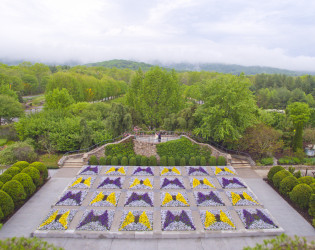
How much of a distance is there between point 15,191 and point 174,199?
10379 mm

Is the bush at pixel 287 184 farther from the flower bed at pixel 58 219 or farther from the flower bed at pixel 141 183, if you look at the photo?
the flower bed at pixel 58 219

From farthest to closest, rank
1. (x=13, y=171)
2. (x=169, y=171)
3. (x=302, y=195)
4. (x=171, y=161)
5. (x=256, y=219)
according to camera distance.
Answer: (x=171, y=161), (x=169, y=171), (x=13, y=171), (x=302, y=195), (x=256, y=219)

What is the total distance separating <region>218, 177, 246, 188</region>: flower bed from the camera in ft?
50.1

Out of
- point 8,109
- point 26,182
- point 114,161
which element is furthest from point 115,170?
point 8,109

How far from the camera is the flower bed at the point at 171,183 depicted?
15023 millimetres

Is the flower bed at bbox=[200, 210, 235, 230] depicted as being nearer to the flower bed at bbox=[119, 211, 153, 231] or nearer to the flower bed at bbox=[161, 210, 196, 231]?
the flower bed at bbox=[161, 210, 196, 231]

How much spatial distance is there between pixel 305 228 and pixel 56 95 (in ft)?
109

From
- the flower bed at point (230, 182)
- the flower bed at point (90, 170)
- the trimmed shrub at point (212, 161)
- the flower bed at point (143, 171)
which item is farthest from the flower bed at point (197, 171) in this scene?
the flower bed at point (90, 170)

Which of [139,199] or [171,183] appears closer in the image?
[139,199]

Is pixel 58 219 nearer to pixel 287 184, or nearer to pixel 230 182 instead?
pixel 230 182

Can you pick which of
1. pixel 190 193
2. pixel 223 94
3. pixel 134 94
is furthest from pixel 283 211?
pixel 134 94

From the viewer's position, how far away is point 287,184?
1455cm

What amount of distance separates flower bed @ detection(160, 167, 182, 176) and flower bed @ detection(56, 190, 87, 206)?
20.6 feet

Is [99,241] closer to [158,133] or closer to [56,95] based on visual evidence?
[158,133]
